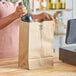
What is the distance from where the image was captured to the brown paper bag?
52.1 inches

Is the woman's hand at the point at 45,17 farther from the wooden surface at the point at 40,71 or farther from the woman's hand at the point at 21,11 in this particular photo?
the wooden surface at the point at 40,71

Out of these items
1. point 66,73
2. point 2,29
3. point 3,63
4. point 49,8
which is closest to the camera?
point 66,73

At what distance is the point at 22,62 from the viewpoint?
1366mm

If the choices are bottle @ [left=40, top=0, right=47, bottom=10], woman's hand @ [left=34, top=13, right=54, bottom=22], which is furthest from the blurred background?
woman's hand @ [left=34, top=13, right=54, bottom=22]

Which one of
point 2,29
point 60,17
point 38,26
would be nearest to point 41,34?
point 38,26

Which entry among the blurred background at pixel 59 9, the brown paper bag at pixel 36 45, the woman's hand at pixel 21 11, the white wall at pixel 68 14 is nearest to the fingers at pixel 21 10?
the woman's hand at pixel 21 11

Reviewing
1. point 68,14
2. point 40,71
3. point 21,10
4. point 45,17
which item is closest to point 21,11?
point 21,10

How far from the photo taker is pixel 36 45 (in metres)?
1.34

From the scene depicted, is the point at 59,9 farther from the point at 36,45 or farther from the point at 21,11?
the point at 36,45

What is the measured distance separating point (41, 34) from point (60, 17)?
3.06 metres

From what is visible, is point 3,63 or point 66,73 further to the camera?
point 3,63

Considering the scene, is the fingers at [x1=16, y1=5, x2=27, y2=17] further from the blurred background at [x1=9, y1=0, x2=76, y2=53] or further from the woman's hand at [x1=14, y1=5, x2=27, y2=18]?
the blurred background at [x1=9, y1=0, x2=76, y2=53]

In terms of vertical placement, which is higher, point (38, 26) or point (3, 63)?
point (38, 26)

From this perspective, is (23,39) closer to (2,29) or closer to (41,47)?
(41,47)
